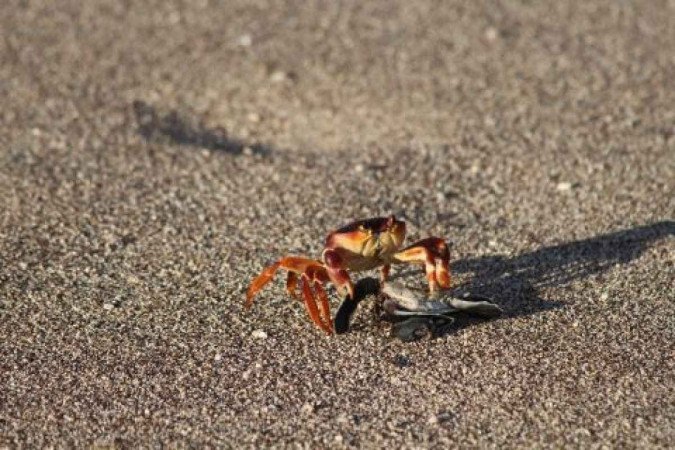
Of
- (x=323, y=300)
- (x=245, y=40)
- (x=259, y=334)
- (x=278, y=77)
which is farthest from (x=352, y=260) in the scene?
(x=245, y=40)

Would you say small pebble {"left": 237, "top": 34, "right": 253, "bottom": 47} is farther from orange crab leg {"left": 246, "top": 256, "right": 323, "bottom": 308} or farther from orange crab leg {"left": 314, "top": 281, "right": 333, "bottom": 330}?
orange crab leg {"left": 314, "top": 281, "right": 333, "bottom": 330}

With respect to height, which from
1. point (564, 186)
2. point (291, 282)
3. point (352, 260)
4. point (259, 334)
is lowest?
point (564, 186)

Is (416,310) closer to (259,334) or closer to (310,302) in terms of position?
(310,302)

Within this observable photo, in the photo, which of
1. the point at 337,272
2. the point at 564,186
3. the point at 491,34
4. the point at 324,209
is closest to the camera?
the point at 337,272

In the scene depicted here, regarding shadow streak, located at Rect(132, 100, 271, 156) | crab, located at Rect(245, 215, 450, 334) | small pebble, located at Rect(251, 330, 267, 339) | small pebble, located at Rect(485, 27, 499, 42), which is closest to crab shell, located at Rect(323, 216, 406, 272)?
crab, located at Rect(245, 215, 450, 334)

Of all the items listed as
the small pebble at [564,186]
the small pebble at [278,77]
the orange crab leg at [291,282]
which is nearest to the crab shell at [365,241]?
the orange crab leg at [291,282]

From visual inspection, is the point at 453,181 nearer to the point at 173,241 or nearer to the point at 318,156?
the point at 318,156

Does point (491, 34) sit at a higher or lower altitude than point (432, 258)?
lower

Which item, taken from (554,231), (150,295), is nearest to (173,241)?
(150,295)
